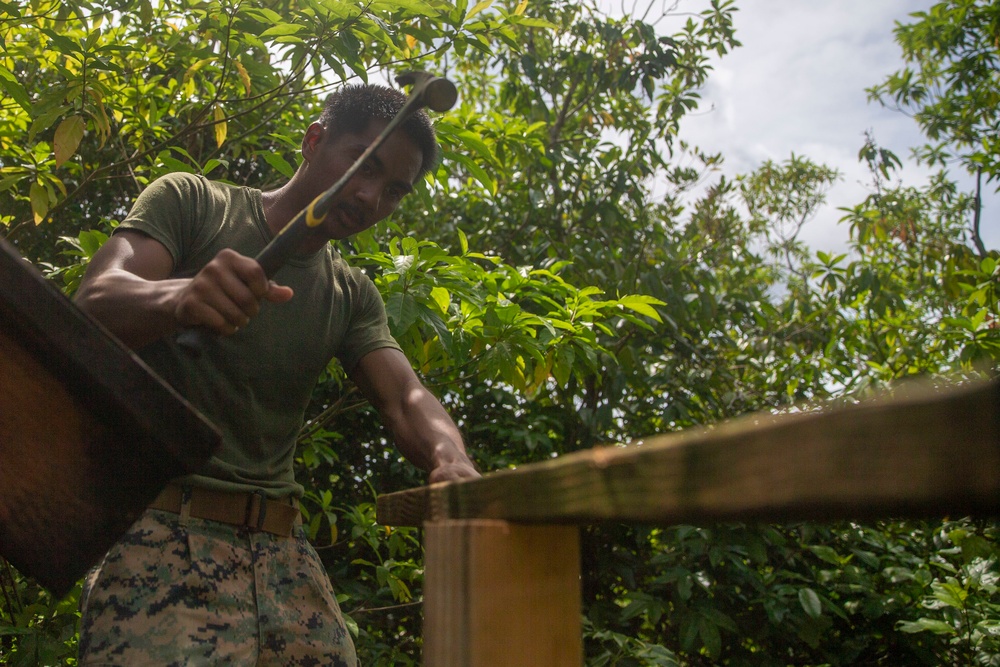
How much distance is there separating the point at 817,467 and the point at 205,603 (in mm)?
1351

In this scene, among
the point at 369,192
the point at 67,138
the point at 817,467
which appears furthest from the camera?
the point at 67,138

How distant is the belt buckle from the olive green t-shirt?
2 centimetres

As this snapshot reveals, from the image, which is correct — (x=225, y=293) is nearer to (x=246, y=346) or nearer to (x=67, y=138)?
(x=246, y=346)

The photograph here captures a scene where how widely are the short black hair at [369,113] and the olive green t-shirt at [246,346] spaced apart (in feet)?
0.95

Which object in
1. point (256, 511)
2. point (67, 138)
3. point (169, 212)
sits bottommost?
point (256, 511)

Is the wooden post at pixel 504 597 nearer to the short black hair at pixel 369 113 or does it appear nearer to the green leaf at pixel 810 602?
the short black hair at pixel 369 113

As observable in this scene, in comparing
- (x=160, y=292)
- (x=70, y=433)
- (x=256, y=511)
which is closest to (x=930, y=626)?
(x=256, y=511)

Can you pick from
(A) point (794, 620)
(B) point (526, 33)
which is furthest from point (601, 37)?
(A) point (794, 620)

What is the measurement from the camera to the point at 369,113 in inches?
82.1

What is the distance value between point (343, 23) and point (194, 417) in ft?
5.55

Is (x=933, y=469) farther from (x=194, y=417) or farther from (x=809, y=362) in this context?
(x=809, y=362)

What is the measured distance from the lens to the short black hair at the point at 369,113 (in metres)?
2.07

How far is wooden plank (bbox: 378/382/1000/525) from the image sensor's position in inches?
18.9

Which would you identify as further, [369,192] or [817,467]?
[369,192]
